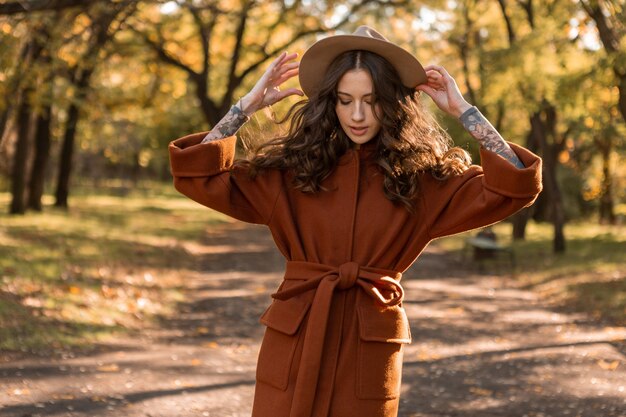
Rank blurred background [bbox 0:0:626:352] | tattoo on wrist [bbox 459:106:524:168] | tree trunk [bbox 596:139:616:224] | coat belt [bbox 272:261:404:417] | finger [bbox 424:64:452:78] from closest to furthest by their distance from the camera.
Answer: coat belt [bbox 272:261:404:417] → tattoo on wrist [bbox 459:106:524:168] → finger [bbox 424:64:452:78] → blurred background [bbox 0:0:626:352] → tree trunk [bbox 596:139:616:224]

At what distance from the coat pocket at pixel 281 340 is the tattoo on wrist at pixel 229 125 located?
0.61 metres

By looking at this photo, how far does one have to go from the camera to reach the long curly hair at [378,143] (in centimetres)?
326

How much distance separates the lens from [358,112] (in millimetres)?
3277

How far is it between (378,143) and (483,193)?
399 mm

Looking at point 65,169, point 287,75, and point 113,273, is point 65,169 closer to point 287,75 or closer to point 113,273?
point 113,273

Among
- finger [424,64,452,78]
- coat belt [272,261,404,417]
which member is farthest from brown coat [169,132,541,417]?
finger [424,64,452,78]

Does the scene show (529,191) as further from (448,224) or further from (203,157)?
(203,157)

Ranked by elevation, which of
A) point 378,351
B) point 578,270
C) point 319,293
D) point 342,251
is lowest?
point 578,270

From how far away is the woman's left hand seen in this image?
11.1 feet

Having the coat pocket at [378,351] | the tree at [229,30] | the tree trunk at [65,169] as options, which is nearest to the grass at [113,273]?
the tree trunk at [65,169]

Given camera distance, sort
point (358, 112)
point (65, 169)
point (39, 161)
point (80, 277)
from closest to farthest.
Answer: point (358, 112), point (80, 277), point (39, 161), point (65, 169)

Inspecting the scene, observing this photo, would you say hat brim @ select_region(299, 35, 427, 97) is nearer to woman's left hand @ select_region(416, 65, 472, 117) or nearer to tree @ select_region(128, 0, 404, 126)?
woman's left hand @ select_region(416, 65, 472, 117)

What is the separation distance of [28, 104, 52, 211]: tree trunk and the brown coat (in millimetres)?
18660

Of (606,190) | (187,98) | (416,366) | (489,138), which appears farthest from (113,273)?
(187,98)
